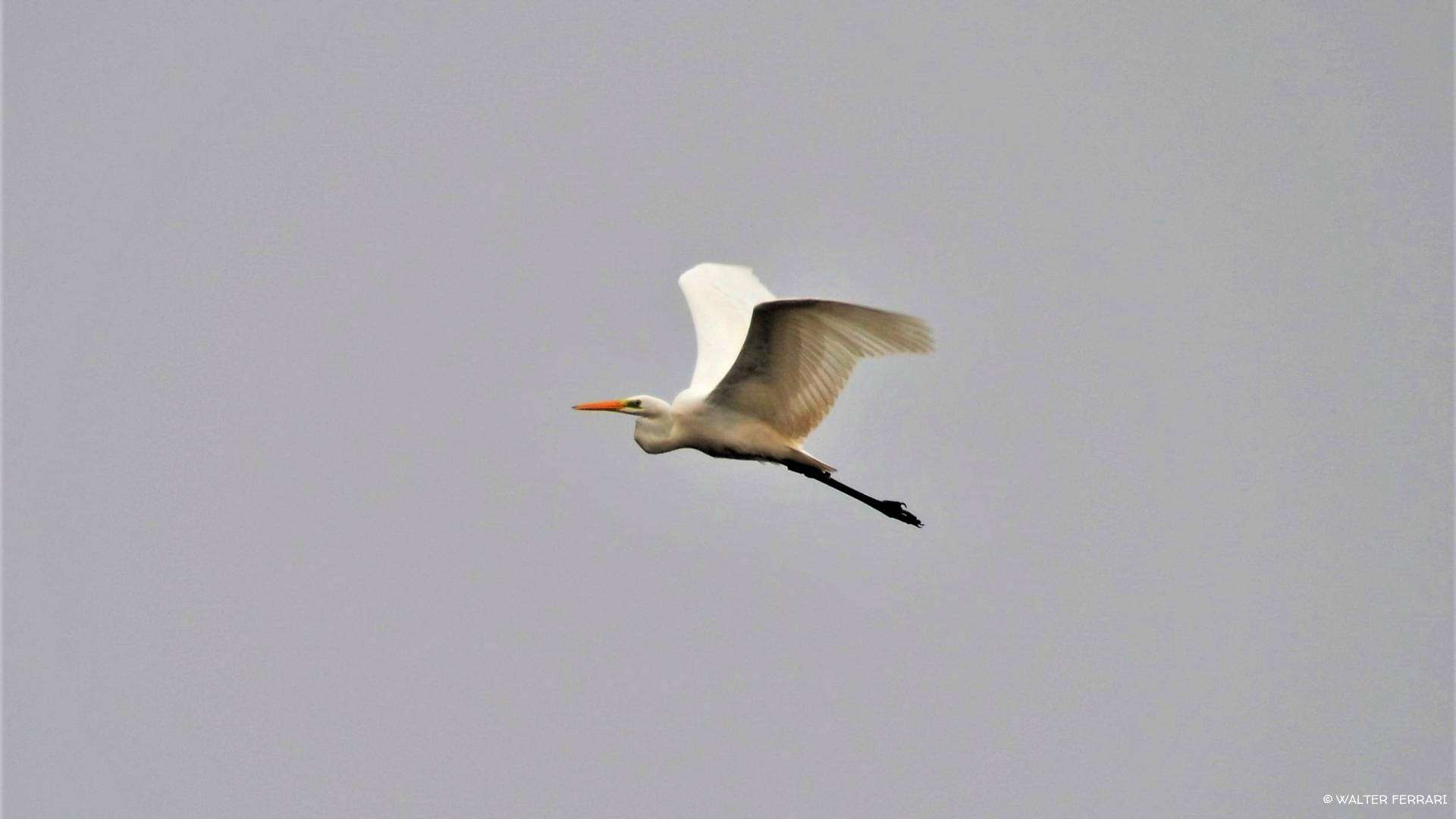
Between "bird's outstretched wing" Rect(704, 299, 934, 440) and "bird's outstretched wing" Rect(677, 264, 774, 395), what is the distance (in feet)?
3.26

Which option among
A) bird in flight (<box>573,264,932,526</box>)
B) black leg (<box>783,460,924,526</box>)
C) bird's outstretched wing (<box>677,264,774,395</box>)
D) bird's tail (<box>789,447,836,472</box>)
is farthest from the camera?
bird's outstretched wing (<box>677,264,774,395</box>)

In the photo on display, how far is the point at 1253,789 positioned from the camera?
50.1 m

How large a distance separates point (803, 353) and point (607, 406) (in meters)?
1.67

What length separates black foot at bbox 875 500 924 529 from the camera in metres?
13.2

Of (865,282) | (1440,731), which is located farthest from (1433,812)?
(865,282)

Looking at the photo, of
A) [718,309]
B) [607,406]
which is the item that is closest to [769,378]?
[607,406]

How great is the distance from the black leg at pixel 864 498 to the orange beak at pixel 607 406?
1.12m

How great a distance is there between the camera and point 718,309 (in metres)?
13.5

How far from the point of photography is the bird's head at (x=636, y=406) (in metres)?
11.9

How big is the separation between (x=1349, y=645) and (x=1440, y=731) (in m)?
2.41
